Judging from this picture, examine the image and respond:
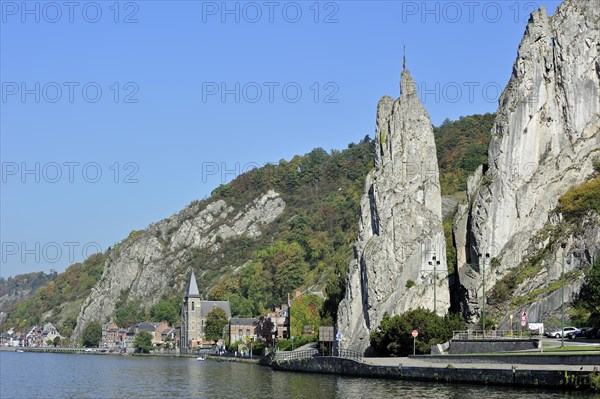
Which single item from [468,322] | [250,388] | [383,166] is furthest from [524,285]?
[250,388]

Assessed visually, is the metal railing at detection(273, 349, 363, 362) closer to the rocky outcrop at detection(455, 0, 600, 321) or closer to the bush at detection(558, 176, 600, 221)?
the rocky outcrop at detection(455, 0, 600, 321)

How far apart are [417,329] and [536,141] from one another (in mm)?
28054

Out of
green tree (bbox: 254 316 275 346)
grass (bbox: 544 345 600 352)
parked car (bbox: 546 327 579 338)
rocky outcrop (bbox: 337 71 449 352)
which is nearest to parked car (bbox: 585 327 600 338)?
parked car (bbox: 546 327 579 338)

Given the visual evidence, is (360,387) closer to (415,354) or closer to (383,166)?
(415,354)

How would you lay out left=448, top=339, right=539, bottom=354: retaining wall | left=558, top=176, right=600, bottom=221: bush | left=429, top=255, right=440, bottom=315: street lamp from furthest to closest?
1. left=558, top=176, right=600, bottom=221: bush
2. left=429, top=255, right=440, bottom=315: street lamp
3. left=448, top=339, right=539, bottom=354: retaining wall

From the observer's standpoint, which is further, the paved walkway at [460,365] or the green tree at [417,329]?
the green tree at [417,329]

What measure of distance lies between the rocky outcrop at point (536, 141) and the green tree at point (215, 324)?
8920 cm

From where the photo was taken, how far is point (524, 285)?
314ft

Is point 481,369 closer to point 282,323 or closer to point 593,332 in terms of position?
point 593,332

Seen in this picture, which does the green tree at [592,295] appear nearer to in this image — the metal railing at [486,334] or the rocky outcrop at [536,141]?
the metal railing at [486,334]

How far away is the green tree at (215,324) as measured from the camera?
7466 inches

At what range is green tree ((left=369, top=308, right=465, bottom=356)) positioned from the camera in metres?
88.9

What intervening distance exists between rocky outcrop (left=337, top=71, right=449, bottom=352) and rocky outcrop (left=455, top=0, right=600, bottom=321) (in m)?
3.55

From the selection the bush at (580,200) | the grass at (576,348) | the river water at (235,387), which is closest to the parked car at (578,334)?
the grass at (576,348)
